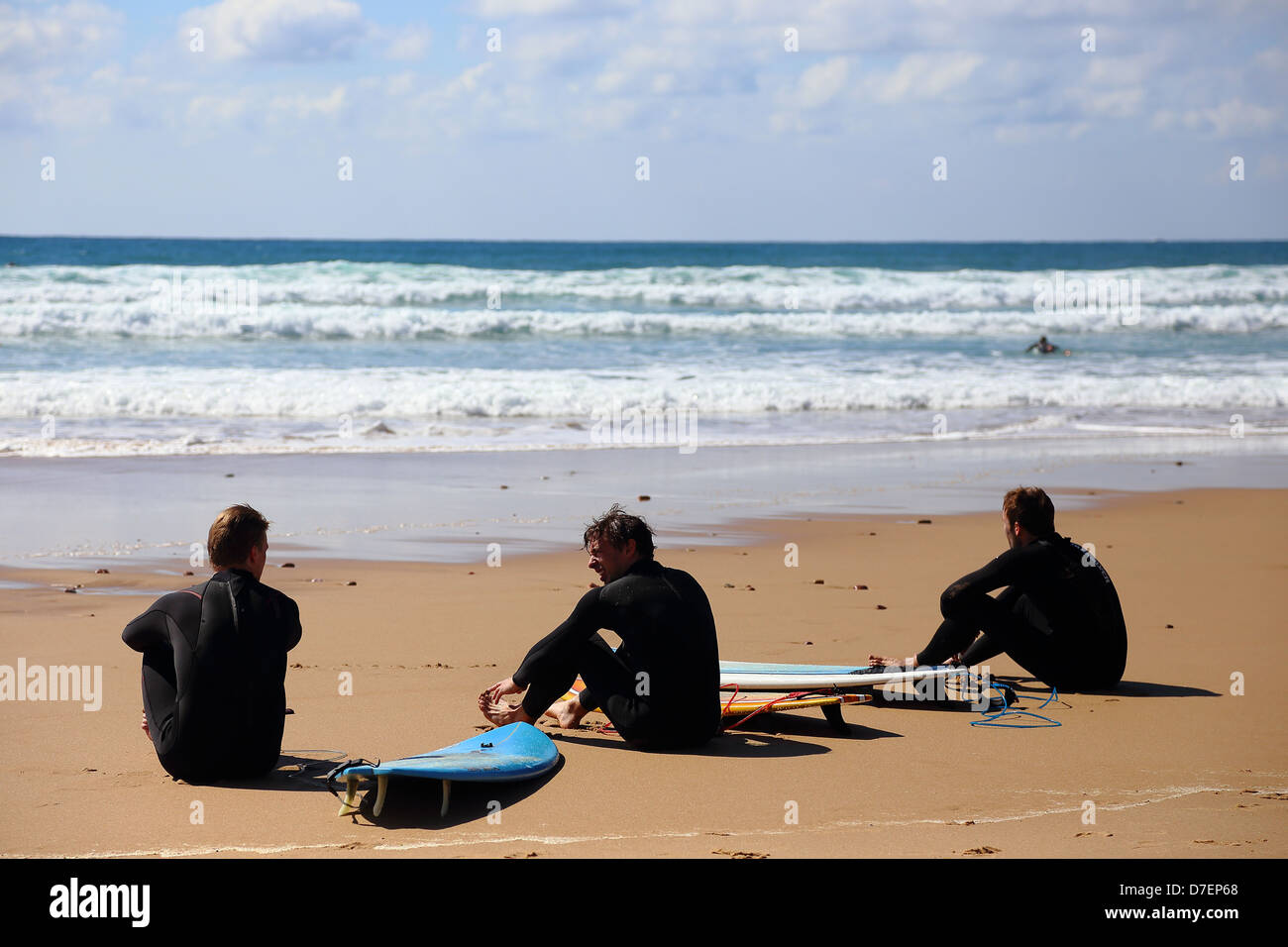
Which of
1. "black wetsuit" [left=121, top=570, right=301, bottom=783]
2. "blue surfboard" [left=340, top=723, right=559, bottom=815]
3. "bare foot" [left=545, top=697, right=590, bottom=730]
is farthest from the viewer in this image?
"bare foot" [left=545, top=697, right=590, bottom=730]

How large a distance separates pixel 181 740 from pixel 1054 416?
15.3 metres

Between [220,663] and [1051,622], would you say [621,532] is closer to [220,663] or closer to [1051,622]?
[220,663]

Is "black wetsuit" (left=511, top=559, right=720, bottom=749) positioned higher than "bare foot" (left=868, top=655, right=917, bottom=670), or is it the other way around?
"black wetsuit" (left=511, top=559, right=720, bottom=749)

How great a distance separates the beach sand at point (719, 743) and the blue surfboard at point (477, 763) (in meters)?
0.08

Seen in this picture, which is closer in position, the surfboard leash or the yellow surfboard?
the surfboard leash

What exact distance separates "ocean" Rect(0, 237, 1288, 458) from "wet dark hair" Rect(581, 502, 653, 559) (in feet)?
30.1

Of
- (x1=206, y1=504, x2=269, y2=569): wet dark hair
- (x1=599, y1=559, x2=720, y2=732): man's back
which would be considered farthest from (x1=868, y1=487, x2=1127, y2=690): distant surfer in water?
(x1=206, y1=504, x2=269, y2=569): wet dark hair

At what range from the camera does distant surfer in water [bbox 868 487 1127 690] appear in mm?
6016

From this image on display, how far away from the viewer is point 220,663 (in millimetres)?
4555

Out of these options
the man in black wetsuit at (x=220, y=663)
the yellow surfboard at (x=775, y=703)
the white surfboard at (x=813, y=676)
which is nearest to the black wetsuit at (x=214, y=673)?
the man in black wetsuit at (x=220, y=663)

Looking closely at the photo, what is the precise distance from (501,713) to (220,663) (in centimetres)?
120

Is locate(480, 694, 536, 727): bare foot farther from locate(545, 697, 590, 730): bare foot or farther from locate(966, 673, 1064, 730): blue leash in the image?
locate(966, 673, 1064, 730): blue leash

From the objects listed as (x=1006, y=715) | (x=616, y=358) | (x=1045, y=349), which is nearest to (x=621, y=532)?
(x=1006, y=715)
